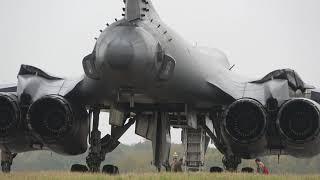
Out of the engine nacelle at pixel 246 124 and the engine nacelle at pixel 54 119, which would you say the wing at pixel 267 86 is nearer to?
the engine nacelle at pixel 246 124

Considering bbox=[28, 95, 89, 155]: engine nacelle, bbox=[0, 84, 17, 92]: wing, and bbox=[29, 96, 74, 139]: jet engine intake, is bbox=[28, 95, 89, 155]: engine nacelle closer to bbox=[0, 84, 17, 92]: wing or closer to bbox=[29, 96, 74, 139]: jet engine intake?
bbox=[29, 96, 74, 139]: jet engine intake

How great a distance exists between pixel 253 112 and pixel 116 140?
3640mm

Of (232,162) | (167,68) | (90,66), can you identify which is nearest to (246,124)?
(232,162)

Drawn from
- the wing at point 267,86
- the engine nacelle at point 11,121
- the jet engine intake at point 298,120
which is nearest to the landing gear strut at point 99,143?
the engine nacelle at point 11,121

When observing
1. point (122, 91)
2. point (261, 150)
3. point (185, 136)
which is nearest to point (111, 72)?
point (122, 91)

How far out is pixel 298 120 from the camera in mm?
14875

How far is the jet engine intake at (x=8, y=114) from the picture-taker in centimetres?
1588

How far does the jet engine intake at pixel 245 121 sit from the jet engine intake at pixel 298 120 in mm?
434

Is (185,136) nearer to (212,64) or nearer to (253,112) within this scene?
(212,64)

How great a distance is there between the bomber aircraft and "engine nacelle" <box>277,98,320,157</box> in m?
0.02

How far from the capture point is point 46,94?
16.3 meters

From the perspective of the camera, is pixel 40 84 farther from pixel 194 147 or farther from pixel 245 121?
pixel 194 147

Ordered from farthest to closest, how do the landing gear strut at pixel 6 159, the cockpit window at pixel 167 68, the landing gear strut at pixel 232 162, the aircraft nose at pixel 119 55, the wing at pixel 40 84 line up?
the landing gear strut at pixel 6 159
the landing gear strut at pixel 232 162
the wing at pixel 40 84
the cockpit window at pixel 167 68
the aircraft nose at pixel 119 55

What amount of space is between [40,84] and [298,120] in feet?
20.6
